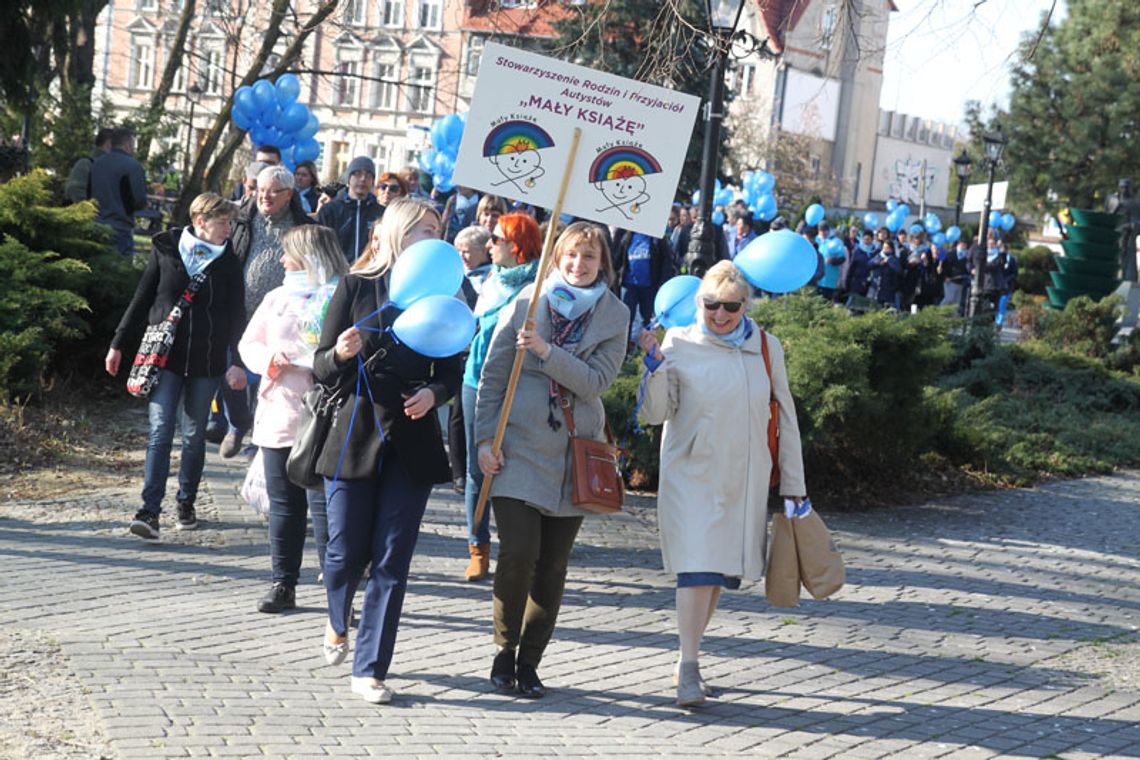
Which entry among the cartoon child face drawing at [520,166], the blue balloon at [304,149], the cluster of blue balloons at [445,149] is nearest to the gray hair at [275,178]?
the cartoon child face drawing at [520,166]

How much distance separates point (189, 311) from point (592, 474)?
323cm

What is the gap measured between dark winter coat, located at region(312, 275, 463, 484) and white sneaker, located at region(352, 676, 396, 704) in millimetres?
783

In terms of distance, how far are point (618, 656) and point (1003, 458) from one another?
7.57 meters

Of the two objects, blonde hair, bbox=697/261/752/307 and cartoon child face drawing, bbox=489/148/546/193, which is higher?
cartoon child face drawing, bbox=489/148/546/193

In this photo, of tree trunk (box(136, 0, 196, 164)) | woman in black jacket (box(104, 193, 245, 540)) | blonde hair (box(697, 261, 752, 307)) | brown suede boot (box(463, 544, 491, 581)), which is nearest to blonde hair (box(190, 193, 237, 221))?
woman in black jacket (box(104, 193, 245, 540))

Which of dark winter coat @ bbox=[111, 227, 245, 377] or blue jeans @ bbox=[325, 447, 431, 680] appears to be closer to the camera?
blue jeans @ bbox=[325, 447, 431, 680]

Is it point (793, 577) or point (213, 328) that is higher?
point (213, 328)

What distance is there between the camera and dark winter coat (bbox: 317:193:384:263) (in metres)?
11.4

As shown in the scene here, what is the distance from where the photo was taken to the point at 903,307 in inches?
1081

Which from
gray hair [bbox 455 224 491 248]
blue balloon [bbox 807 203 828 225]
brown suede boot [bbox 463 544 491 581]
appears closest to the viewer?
brown suede boot [bbox 463 544 491 581]

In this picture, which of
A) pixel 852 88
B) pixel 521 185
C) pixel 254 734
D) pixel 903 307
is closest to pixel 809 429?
pixel 521 185

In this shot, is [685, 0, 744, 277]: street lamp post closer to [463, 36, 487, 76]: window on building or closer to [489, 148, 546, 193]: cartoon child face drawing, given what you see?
[463, 36, 487, 76]: window on building

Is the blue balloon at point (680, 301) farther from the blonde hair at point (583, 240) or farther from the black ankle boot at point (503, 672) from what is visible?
the black ankle boot at point (503, 672)

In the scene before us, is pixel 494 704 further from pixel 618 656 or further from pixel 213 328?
pixel 213 328
